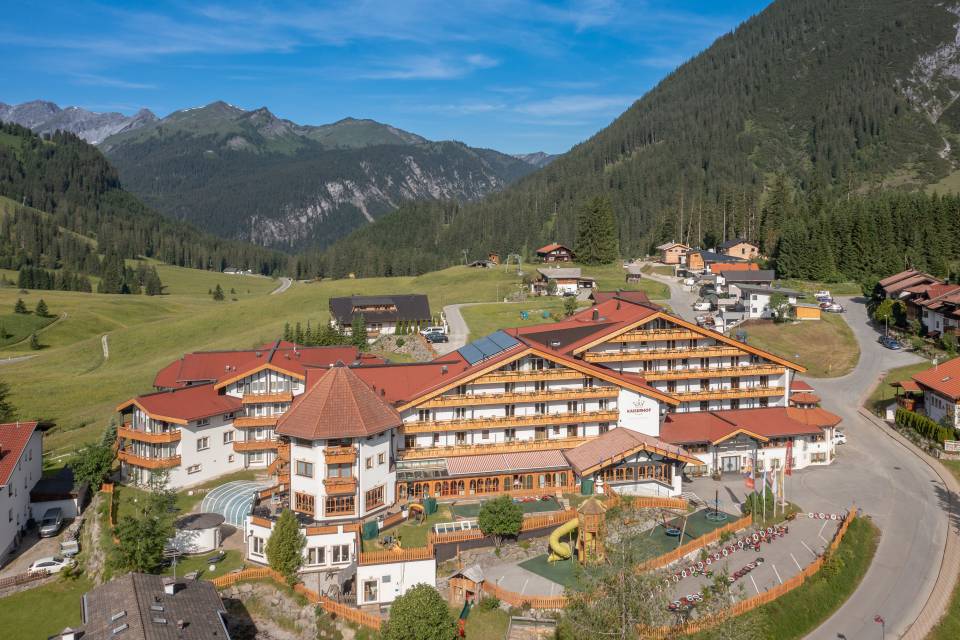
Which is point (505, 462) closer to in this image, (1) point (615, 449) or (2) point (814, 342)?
A: (1) point (615, 449)

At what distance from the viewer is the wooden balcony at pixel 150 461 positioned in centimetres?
5700

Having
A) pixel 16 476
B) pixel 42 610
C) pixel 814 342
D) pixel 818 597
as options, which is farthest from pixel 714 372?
pixel 16 476

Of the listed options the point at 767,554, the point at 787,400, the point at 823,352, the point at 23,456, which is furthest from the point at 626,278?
the point at 23,456

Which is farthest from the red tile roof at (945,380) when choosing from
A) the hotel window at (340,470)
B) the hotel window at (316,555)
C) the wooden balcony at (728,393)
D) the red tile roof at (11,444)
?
the red tile roof at (11,444)

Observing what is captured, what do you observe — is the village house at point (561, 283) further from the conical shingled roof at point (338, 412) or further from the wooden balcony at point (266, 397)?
the conical shingled roof at point (338, 412)

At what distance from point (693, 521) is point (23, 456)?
53.6 m

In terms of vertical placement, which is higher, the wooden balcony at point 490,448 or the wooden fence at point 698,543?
the wooden balcony at point 490,448

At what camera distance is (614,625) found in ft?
87.3

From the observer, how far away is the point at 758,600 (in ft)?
123

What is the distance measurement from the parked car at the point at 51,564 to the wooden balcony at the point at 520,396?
92.6 ft

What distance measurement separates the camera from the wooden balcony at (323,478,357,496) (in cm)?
4728

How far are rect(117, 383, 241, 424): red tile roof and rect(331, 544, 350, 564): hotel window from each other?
19953mm

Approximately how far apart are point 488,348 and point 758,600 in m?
32.4

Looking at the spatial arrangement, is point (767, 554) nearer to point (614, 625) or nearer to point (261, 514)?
point (614, 625)
